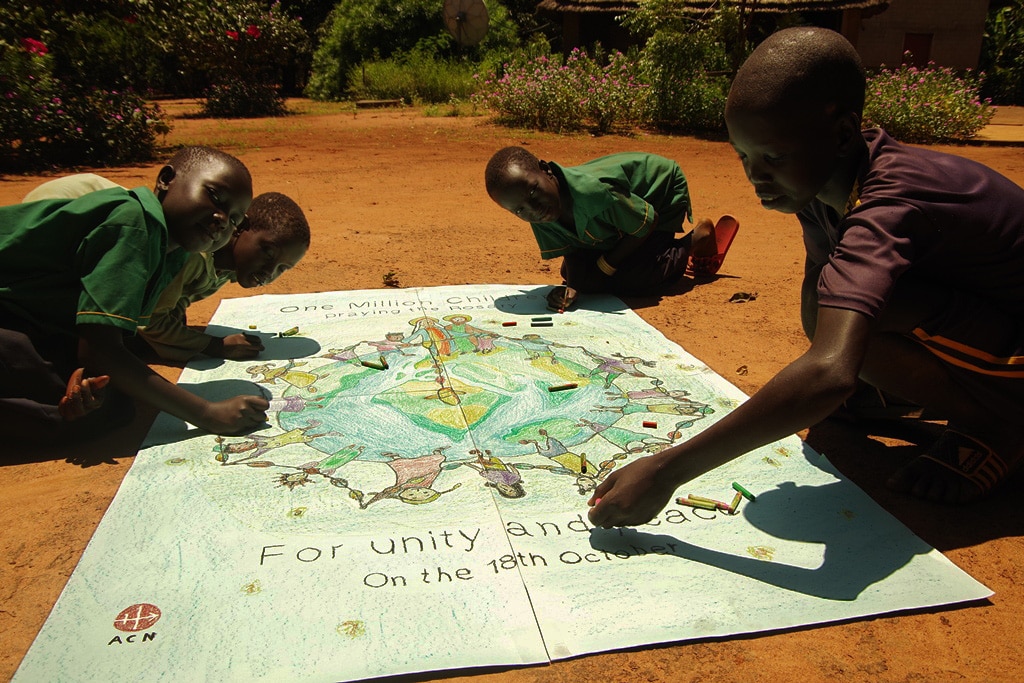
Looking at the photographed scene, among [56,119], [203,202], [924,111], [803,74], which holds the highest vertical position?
[803,74]

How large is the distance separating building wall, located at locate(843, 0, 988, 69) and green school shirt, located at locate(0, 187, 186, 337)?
54.0ft

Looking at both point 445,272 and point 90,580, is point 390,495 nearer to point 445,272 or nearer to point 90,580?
point 90,580

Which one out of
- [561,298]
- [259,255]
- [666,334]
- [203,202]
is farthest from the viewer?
[561,298]

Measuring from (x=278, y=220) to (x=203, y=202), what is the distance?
51 centimetres

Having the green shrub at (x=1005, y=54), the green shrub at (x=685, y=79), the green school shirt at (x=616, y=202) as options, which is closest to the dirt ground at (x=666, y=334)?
the green school shirt at (x=616, y=202)

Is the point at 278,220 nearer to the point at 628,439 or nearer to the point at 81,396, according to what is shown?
the point at 81,396

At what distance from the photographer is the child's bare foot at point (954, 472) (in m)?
2.10

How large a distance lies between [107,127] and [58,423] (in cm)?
721

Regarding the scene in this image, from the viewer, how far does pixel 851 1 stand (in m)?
13.1

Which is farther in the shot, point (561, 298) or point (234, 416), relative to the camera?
point (561, 298)

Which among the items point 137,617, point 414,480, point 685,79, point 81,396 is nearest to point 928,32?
point 685,79

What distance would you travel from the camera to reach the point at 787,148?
1772 millimetres

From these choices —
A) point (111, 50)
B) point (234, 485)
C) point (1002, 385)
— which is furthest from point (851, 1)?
point (234, 485)

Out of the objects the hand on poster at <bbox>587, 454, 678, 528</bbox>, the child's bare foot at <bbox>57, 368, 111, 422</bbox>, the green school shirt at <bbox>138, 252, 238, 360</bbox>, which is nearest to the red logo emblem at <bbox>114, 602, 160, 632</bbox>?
the child's bare foot at <bbox>57, 368, 111, 422</bbox>
